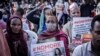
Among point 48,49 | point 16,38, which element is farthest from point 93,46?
point 16,38

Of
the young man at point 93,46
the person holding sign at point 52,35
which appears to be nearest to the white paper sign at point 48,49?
the person holding sign at point 52,35

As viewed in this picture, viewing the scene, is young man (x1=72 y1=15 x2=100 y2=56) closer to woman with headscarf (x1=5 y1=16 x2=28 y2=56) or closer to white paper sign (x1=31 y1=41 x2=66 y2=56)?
white paper sign (x1=31 y1=41 x2=66 y2=56)

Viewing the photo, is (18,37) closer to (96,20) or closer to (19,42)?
(19,42)

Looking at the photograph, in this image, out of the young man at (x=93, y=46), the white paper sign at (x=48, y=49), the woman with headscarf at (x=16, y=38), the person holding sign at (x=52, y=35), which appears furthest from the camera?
the person holding sign at (x=52, y=35)

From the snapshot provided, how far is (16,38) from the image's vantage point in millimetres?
6125

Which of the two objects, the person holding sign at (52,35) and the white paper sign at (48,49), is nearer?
the white paper sign at (48,49)

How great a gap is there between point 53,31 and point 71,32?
811 mm

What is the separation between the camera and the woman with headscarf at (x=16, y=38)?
5988mm

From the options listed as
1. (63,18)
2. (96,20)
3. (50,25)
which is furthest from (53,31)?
(63,18)

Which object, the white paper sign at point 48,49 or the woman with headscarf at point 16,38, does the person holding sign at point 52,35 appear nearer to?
the white paper sign at point 48,49

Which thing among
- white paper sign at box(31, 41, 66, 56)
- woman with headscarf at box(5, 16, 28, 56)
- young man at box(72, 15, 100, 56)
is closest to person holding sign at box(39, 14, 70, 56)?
white paper sign at box(31, 41, 66, 56)

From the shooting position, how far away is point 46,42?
607 centimetres

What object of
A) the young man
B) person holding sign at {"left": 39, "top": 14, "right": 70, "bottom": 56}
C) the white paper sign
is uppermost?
the young man

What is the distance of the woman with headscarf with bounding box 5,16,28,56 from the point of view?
5.99m
